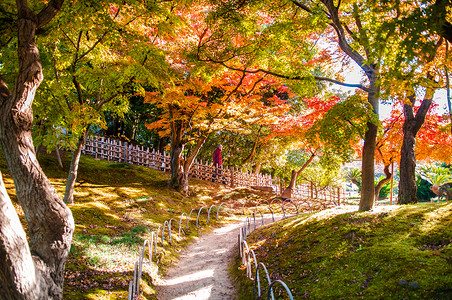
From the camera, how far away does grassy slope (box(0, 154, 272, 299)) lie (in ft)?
17.5

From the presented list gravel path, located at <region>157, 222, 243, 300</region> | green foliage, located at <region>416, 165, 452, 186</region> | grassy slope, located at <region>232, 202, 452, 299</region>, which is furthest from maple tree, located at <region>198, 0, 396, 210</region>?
green foliage, located at <region>416, 165, 452, 186</region>

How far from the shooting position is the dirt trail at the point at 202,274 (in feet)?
19.0

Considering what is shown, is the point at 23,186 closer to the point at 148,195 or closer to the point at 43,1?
the point at 43,1

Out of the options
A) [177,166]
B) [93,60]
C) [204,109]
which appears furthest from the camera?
[177,166]

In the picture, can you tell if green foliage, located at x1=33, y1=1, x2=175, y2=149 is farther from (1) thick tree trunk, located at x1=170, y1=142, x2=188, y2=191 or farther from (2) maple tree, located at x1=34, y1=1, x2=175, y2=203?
(1) thick tree trunk, located at x1=170, y1=142, x2=188, y2=191

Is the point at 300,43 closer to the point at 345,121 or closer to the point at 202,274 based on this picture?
the point at 345,121

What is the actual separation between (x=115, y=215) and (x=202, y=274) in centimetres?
Answer: 385

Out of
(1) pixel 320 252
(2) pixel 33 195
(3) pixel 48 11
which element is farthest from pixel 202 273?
(3) pixel 48 11

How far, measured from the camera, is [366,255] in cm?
502

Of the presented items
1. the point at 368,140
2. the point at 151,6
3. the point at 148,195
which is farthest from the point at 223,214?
the point at 151,6

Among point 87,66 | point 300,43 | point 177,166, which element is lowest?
point 177,166

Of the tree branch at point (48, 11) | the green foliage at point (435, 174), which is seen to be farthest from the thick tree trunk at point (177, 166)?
the green foliage at point (435, 174)

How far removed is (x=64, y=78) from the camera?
815 cm

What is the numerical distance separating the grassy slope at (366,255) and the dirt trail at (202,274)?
1.46 ft
